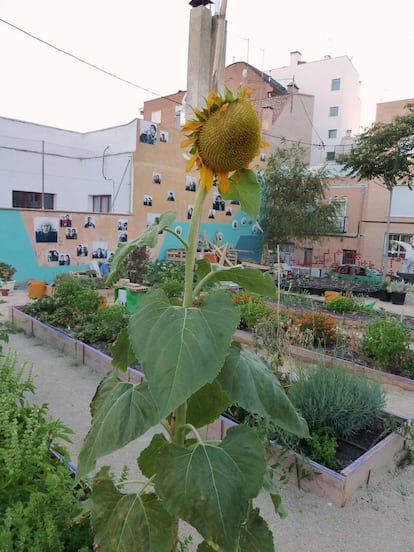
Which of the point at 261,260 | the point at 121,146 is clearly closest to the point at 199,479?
the point at 121,146

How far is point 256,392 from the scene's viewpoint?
1251 mm

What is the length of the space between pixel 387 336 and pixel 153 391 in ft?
19.6

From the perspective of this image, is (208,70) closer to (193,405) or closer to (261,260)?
(193,405)

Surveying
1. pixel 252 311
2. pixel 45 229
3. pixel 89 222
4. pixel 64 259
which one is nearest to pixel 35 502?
pixel 252 311

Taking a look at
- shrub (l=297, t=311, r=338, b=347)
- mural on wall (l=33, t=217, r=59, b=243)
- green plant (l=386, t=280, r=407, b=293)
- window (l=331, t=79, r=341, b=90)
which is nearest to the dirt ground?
shrub (l=297, t=311, r=338, b=347)

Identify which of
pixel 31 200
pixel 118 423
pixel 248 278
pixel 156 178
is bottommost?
pixel 118 423

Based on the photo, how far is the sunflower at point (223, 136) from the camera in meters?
1.17

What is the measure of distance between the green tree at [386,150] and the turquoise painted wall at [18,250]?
11902mm

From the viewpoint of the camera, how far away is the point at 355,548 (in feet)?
9.02

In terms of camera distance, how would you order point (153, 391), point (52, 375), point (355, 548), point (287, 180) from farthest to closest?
point (287, 180) < point (52, 375) < point (355, 548) < point (153, 391)

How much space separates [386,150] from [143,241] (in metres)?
16.7

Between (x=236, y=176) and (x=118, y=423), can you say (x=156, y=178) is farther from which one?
(x=118, y=423)

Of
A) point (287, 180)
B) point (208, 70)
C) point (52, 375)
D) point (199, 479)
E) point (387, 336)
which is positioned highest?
point (287, 180)

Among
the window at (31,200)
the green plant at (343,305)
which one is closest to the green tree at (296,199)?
the window at (31,200)
